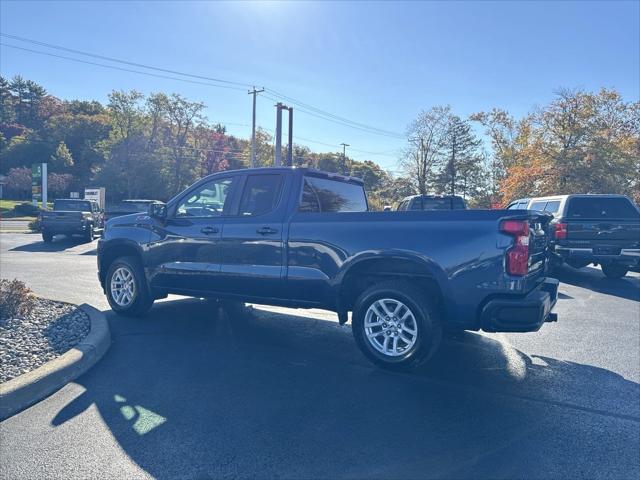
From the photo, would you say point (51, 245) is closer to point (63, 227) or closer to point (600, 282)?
point (63, 227)

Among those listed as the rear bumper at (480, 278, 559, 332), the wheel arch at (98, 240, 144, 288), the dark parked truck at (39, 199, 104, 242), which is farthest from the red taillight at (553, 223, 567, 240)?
the dark parked truck at (39, 199, 104, 242)

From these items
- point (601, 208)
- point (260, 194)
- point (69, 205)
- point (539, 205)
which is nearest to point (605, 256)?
point (601, 208)

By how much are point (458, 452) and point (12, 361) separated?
3942 mm

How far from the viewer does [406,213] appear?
485 cm

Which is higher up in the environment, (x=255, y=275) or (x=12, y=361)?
(x=255, y=275)

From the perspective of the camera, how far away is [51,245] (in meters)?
18.6

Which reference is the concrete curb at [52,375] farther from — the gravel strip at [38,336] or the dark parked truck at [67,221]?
the dark parked truck at [67,221]

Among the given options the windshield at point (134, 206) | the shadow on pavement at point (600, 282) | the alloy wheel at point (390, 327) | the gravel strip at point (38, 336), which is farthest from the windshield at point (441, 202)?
the windshield at point (134, 206)

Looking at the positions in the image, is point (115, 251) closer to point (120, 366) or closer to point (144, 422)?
point (120, 366)

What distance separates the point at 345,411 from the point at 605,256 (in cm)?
923

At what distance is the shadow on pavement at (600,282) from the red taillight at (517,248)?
6488 millimetres

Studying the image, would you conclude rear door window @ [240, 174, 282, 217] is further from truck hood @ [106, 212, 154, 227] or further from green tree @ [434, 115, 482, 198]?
green tree @ [434, 115, 482, 198]

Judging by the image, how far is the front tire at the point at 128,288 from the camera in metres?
6.78

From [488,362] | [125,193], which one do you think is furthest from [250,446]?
[125,193]
